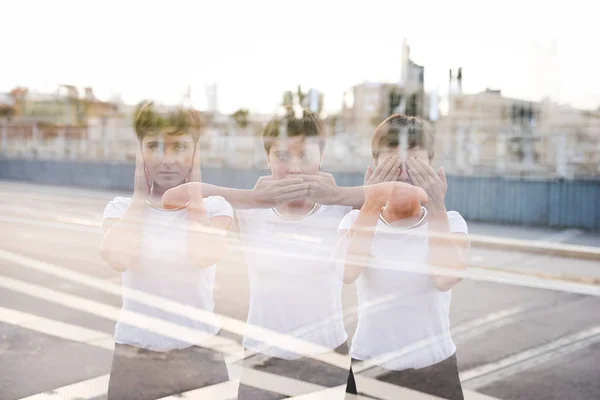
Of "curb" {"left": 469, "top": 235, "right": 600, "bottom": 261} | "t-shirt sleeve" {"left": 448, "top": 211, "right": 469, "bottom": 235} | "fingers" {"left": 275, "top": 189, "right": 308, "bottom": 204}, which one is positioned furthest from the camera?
"curb" {"left": 469, "top": 235, "right": 600, "bottom": 261}

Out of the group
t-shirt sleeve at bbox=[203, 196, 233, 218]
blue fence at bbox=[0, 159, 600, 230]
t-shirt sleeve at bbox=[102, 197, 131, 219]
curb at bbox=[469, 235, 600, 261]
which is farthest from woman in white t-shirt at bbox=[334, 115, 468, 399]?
blue fence at bbox=[0, 159, 600, 230]

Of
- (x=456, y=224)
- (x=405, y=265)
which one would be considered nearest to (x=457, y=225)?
(x=456, y=224)

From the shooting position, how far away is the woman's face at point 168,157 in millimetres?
1359

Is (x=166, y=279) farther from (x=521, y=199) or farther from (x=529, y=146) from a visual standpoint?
(x=529, y=146)

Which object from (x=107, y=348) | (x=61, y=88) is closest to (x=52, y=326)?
(x=107, y=348)

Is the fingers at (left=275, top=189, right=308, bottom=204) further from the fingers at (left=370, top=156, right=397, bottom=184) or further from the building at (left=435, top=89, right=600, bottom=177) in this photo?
the building at (left=435, top=89, right=600, bottom=177)

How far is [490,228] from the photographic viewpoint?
36.6 ft

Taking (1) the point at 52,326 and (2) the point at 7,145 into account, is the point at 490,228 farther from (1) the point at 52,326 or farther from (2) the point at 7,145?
(2) the point at 7,145

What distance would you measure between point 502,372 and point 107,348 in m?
2.28

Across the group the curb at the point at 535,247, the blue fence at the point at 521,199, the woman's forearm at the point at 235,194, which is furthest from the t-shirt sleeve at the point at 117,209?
the blue fence at the point at 521,199

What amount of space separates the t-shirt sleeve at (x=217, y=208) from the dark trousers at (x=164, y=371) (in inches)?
12.5

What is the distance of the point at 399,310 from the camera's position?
1562 millimetres

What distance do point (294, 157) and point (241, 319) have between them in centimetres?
334

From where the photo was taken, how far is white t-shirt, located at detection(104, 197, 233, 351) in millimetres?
1503
